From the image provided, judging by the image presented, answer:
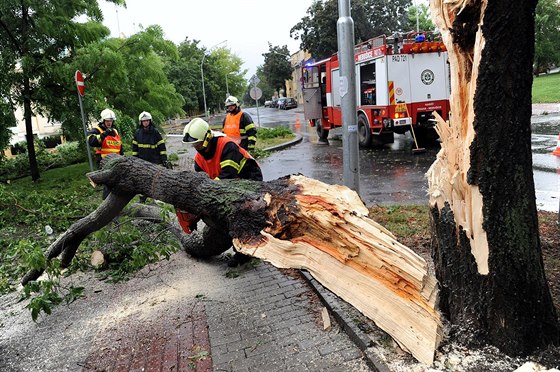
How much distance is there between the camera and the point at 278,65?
60531 millimetres

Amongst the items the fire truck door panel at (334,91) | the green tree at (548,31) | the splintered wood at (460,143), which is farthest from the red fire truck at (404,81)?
the green tree at (548,31)

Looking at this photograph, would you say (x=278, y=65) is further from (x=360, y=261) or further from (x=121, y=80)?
(x=360, y=261)

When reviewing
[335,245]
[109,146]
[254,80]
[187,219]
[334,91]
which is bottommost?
[187,219]

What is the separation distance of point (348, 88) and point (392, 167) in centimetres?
436

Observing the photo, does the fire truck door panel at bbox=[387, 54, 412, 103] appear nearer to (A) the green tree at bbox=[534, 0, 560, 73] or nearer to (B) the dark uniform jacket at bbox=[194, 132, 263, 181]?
(B) the dark uniform jacket at bbox=[194, 132, 263, 181]

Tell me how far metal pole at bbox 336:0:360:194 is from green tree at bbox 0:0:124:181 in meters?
7.51

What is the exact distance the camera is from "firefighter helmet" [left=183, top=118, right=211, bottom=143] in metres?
4.08

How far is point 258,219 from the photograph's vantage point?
2986 millimetres

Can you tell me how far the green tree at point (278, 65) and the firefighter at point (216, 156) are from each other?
5779cm

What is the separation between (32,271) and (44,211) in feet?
6.48

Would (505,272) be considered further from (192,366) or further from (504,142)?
(192,366)

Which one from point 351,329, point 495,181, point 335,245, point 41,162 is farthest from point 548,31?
point 335,245

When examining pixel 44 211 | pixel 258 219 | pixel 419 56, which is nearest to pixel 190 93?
pixel 419 56

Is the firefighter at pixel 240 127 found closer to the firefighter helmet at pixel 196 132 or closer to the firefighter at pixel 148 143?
the firefighter at pixel 148 143
